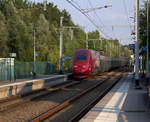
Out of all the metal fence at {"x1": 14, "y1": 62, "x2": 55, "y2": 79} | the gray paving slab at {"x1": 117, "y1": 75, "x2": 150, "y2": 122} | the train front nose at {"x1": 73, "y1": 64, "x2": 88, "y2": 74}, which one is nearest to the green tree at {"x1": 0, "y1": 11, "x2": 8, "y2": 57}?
the metal fence at {"x1": 14, "y1": 62, "x2": 55, "y2": 79}

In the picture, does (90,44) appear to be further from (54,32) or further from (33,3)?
(33,3)

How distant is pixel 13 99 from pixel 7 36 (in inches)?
1715

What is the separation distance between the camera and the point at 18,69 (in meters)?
31.6

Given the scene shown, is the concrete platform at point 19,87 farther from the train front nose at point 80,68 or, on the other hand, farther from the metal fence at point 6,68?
the train front nose at point 80,68

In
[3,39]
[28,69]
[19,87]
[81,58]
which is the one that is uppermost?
[3,39]

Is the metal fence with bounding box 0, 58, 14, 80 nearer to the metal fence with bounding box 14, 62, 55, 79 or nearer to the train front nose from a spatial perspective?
the metal fence with bounding box 14, 62, 55, 79

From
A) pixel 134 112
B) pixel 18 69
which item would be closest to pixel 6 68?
pixel 18 69

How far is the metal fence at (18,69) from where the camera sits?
24541mm

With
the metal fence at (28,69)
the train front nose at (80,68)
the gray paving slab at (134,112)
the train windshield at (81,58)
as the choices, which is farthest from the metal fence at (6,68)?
the gray paving slab at (134,112)

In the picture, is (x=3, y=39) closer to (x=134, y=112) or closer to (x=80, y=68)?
(x=80, y=68)

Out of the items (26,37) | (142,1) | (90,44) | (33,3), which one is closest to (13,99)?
(142,1)

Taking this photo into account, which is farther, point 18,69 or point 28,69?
point 28,69

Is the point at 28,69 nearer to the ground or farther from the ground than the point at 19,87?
farther from the ground

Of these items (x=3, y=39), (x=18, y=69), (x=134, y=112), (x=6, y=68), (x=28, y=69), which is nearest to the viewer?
(x=134, y=112)
